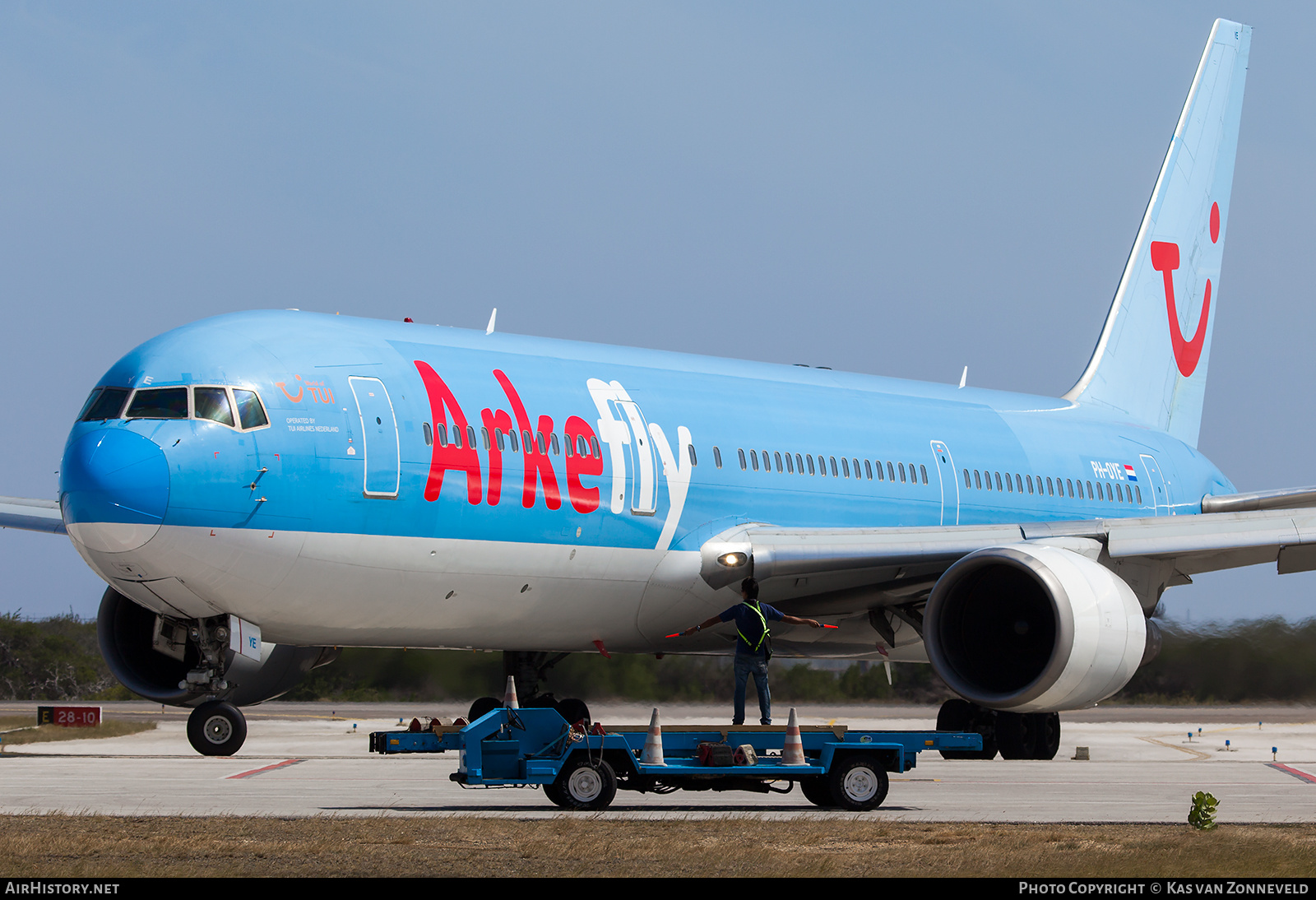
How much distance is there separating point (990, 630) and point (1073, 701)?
4.77ft

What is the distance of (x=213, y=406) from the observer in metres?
12.0

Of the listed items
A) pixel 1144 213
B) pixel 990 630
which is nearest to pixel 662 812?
pixel 990 630

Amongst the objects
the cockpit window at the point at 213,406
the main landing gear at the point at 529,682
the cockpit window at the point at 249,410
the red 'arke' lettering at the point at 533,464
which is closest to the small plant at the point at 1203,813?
the red 'arke' lettering at the point at 533,464

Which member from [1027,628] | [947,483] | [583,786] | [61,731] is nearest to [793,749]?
[583,786]

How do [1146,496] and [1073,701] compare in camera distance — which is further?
[1146,496]

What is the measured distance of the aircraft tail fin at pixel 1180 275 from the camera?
75.8 feet

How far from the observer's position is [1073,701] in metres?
13.2

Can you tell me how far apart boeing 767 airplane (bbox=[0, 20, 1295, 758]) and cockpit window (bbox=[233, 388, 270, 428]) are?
1 centimetres

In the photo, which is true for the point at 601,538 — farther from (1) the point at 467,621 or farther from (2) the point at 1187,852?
(2) the point at 1187,852

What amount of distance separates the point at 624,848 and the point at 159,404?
533 cm

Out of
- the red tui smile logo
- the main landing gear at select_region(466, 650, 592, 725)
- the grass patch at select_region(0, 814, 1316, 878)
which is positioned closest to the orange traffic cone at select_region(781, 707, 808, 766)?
the grass patch at select_region(0, 814, 1316, 878)

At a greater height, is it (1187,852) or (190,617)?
(190,617)

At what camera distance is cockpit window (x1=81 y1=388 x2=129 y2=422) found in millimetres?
12062

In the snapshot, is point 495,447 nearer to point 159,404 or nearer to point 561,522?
point 561,522
